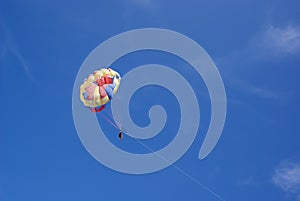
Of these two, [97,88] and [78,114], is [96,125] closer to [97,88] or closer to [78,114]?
[78,114]

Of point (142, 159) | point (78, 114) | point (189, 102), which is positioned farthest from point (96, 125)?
point (189, 102)

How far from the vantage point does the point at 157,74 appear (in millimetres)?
35125

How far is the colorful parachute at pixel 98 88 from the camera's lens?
103 feet

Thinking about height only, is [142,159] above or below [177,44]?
below

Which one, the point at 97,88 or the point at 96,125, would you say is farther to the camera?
the point at 96,125

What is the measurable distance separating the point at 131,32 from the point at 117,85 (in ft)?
16.7

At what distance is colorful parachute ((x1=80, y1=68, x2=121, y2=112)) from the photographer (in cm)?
3144

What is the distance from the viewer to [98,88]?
3144 centimetres

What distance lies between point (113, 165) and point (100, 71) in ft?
27.8

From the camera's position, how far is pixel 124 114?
3616 cm

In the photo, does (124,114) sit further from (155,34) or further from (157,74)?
(155,34)

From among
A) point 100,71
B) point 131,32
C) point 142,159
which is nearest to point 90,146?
point 142,159

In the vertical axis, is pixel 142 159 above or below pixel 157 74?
below

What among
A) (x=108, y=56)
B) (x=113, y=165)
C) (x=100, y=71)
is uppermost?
(x=108, y=56)
